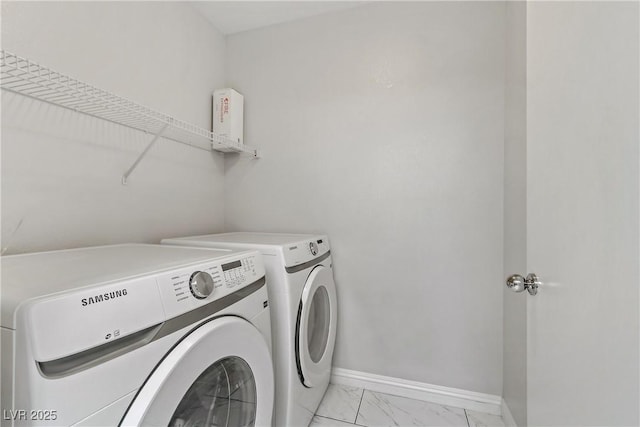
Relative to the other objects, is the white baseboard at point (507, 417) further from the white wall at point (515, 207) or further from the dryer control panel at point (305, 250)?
the dryer control panel at point (305, 250)

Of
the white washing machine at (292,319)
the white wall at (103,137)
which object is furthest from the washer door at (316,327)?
the white wall at (103,137)

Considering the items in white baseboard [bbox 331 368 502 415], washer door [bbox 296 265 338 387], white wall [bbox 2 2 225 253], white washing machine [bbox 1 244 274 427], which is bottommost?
white baseboard [bbox 331 368 502 415]

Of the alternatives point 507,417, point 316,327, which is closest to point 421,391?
point 507,417

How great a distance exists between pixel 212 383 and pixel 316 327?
0.86 m

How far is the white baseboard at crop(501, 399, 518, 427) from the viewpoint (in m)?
1.33

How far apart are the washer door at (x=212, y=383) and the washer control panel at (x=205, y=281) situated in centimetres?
7

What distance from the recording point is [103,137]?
4.05 ft

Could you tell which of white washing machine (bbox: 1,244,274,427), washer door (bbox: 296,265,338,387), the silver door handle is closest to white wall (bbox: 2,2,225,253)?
white washing machine (bbox: 1,244,274,427)

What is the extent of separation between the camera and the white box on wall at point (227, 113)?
5.97 ft

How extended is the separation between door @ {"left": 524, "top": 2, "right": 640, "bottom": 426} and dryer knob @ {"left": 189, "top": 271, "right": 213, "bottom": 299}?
822 mm

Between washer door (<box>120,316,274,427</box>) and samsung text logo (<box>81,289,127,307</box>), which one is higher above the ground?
samsung text logo (<box>81,289,127,307</box>)

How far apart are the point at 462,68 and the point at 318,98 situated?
2.85 feet

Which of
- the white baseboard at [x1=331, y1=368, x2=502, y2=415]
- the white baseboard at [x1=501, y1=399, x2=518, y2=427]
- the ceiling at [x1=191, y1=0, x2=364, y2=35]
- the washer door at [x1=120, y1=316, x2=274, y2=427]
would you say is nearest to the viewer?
the washer door at [x1=120, y1=316, x2=274, y2=427]

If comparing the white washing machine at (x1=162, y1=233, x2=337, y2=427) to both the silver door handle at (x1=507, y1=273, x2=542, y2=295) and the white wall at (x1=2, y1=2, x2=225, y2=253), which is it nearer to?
the white wall at (x1=2, y1=2, x2=225, y2=253)
